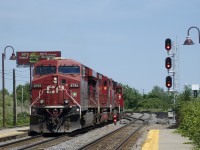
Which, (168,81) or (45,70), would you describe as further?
(45,70)

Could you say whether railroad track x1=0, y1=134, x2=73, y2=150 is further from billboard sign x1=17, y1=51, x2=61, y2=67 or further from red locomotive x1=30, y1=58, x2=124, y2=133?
billboard sign x1=17, y1=51, x2=61, y2=67

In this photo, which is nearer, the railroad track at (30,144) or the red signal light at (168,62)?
the railroad track at (30,144)

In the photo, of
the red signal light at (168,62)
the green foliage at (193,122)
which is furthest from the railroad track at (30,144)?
the red signal light at (168,62)

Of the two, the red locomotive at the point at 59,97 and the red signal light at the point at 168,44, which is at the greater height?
the red signal light at the point at 168,44

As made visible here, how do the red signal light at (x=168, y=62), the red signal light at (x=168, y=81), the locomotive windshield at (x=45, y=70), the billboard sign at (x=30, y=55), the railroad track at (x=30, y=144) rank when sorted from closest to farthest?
the railroad track at (x=30, y=144), the red signal light at (x=168, y=62), the red signal light at (x=168, y=81), the locomotive windshield at (x=45, y=70), the billboard sign at (x=30, y=55)

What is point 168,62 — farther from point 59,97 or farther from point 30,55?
point 30,55

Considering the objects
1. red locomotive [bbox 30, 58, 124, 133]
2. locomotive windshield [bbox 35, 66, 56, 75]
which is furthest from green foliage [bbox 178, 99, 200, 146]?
locomotive windshield [bbox 35, 66, 56, 75]

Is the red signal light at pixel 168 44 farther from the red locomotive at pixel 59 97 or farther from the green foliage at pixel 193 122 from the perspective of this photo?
the red locomotive at pixel 59 97

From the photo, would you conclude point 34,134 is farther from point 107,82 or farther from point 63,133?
point 107,82

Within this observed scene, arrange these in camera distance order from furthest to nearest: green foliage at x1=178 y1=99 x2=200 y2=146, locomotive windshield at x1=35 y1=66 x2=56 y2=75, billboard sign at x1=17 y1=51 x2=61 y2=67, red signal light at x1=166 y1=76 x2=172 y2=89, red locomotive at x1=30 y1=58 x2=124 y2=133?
billboard sign at x1=17 y1=51 x2=61 y2=67 → locomotive windshield at x1=35 y1=66 x2=56 y2=75 → red signal light at x1=166 y1=76 x2=172 y2=89 → red locomotive at x1=30 y1=58 x2=124 y2=133 → green foliage at x1=178 y1=99 x2=200 y2=146

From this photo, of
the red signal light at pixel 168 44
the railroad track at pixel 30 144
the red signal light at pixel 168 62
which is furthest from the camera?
the red signal light at pixel 168 62

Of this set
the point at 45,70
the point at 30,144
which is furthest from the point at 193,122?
the point at 45,70

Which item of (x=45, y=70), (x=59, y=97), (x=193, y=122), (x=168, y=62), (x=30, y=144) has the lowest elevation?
(x=30, y=144)

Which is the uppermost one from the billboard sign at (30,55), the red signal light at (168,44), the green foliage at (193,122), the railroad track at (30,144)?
the billboard sign at (30,55)
